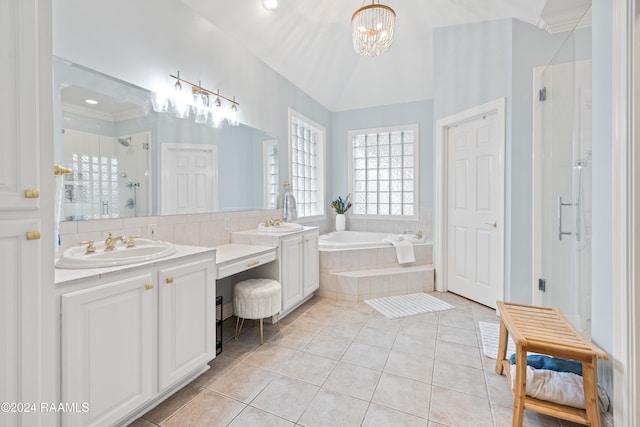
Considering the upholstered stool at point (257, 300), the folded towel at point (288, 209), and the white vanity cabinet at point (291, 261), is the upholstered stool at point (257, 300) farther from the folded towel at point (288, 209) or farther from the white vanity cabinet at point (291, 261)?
the folded towel at point (288, 209)

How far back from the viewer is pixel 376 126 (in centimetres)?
491

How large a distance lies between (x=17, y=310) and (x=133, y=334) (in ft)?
1.55

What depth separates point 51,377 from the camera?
1110mm

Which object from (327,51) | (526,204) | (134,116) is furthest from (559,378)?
(327,51)

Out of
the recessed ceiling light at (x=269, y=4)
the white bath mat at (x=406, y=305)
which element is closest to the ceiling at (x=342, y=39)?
the recessed ceiling light at (x=269, y=4)

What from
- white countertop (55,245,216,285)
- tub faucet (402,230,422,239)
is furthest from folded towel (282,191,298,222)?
white countertop (55,245,216,285)

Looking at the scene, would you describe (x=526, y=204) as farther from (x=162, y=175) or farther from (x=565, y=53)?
(x=162, y=175)

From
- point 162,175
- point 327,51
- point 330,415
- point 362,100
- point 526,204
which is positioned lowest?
point 330,415

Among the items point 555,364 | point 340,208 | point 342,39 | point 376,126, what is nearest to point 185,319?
point 555,364

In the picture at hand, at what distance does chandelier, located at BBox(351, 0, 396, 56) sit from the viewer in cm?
265

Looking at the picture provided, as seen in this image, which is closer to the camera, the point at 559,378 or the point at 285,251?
the point at 559,378

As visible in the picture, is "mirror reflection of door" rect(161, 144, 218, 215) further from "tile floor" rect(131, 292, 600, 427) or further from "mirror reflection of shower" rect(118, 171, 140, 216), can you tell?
"tile floor" rect(131, 292, 600, 427)

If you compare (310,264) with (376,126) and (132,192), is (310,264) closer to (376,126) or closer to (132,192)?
(132,192)

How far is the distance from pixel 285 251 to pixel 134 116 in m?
1.56
